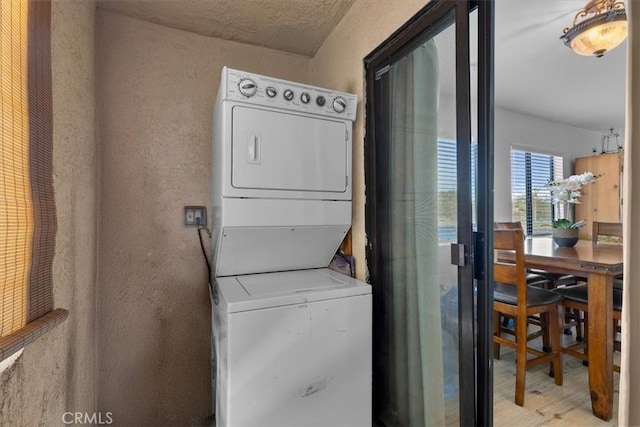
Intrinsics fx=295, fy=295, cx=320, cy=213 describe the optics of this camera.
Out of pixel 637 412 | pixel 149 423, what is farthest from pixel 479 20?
pixel 149 423

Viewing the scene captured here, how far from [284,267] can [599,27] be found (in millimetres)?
2249

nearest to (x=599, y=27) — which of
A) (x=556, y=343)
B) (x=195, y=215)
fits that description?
(x=556, y=343)

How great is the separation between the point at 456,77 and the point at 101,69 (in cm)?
198

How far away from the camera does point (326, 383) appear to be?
4.28 ft

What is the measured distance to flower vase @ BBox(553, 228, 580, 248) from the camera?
7.23ft

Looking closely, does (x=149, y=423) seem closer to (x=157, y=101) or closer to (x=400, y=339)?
(x=400, y=339)

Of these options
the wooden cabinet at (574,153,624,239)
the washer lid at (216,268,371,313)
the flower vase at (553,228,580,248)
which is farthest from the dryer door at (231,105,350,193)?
the flower vase at (553,228,580,248)

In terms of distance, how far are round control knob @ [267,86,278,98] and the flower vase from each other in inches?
90.7

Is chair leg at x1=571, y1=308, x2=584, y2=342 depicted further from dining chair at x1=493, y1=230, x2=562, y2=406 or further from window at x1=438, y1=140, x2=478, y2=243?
window at x1=438, y1=140, x2=478, y2=243

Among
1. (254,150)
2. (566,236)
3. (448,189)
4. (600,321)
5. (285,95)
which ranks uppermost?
Answer: (285,95)

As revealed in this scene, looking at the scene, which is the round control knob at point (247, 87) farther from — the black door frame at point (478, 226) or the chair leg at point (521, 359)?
the chair leg at point (521, 359)

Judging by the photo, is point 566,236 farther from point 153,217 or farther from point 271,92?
point 153,217

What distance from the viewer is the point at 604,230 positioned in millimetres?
2090

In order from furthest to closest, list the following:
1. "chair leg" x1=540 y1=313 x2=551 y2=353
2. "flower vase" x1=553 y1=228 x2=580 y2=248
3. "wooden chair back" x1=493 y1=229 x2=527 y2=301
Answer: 1. "chair leg" x1=540 y1=313 x2=551 y2=353
2. "flower vase" x1=553 y1=228 x2=580 y2=248
3. "wooden chair back" x1=493 y1=229 x2=527 y2=301
